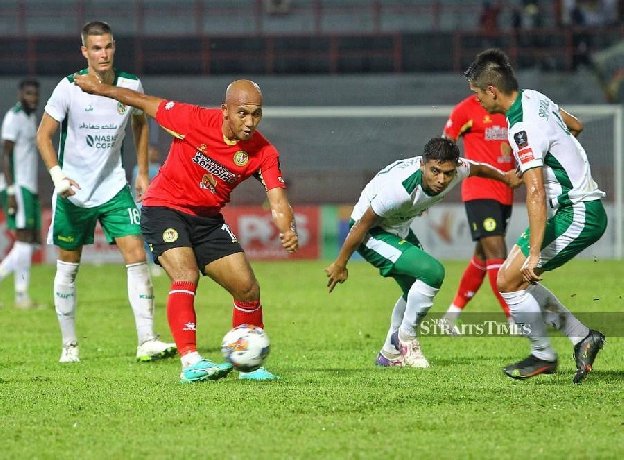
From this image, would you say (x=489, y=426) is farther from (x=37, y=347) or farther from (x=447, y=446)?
(x=37, y=347)

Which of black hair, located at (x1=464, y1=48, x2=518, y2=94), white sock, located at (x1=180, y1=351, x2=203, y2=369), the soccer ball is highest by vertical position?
black hair, located at (x1=464, y1=48, x2=518, y2=94)

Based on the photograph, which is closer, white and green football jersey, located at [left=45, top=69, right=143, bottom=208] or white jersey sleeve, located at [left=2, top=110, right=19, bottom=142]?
white and green football jersey, located at [left=45, top=69, right=143, bottom=208]

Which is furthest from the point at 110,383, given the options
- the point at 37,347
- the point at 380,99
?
the point at 380,99

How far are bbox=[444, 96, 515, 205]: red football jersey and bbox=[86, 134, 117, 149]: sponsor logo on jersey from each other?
3.14 m

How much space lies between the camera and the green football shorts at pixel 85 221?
360 inches

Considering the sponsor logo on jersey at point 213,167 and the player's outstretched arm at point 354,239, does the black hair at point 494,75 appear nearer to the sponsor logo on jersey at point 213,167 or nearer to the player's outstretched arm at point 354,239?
the player's outstretched arm at point 354,239

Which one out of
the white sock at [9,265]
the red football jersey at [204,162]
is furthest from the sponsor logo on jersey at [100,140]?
the white sock at [9,265]

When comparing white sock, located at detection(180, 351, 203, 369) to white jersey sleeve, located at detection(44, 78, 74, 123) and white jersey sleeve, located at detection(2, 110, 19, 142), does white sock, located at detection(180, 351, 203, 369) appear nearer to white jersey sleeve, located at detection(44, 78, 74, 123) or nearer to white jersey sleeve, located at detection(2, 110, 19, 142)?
white jersey sleeve, located at detection(44, 78, 74, 123)

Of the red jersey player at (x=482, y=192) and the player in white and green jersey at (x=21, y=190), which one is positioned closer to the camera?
the red jersey player at (x=482, y=192)

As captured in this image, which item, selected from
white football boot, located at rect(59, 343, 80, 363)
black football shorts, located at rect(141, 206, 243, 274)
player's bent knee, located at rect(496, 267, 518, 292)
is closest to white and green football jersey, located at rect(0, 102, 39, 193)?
white football boot, located at rect(59, 343, 80, 363)

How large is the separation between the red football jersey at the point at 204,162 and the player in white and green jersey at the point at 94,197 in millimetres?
1436

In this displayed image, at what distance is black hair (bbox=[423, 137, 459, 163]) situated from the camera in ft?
26.5

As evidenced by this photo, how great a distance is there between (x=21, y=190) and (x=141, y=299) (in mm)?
5768

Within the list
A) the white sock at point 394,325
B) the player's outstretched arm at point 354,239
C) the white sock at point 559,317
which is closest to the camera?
the white sock at point 559,317
